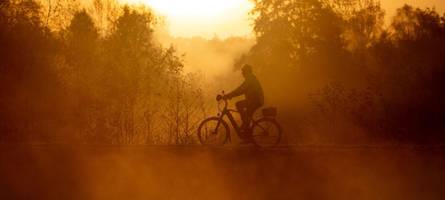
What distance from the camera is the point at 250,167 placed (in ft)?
36.5

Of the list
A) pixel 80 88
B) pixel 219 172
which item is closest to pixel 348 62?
pixel 80 88

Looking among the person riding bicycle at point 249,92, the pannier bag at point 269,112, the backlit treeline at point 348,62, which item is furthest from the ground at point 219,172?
the backlit treeline at point 348,62

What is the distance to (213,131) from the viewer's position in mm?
14219

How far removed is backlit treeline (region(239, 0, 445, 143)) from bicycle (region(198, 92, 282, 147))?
960 centimetres

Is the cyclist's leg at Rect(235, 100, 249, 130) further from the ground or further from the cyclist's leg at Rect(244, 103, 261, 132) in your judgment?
the ground

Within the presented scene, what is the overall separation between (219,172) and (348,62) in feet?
111

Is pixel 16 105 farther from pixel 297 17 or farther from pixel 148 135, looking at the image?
pixel 297 17

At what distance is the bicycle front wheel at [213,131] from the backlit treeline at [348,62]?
9884 millimetres

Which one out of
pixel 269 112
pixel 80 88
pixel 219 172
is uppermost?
pixel 80 88

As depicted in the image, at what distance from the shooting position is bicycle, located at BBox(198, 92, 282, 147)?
13.8m

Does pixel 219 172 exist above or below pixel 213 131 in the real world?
below

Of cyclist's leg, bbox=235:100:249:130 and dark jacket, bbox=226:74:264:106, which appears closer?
dark jacket, bbox=226:74:264:106

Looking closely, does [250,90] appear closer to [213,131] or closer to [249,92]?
[249,92]

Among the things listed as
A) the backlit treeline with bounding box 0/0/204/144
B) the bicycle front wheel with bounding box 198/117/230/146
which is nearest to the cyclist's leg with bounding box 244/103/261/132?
the bicycle front wheel with bounding box 198/117/230/146
